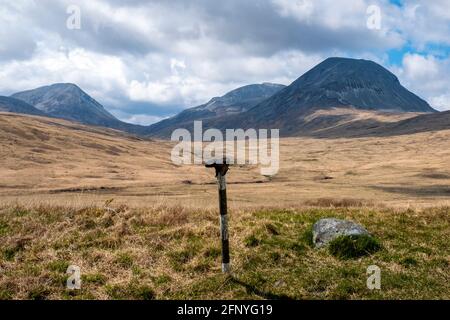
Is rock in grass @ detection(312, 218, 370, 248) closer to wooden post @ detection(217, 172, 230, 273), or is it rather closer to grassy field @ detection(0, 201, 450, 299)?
grassy field @ detection(0, 201, 450, 299)

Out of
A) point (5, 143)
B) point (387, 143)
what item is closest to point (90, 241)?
point (5, 143)

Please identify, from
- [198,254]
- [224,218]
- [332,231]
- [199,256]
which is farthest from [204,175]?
[224,218]

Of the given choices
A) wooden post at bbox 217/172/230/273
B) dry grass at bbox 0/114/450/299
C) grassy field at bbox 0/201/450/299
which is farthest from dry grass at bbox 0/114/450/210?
wooden post at bbox 217/172/230/273

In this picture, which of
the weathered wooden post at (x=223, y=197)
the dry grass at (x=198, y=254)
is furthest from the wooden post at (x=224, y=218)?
the dry grass at (x=198, y=254)

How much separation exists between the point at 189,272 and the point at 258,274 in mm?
2030

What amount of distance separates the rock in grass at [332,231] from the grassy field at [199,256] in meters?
0.40

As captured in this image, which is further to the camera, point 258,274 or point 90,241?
point 90,241

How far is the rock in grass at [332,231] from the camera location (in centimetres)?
1449

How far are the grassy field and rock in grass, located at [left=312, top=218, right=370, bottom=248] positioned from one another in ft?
1.30

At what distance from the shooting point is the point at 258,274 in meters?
12.4

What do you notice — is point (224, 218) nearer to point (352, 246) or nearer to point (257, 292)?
point (257, 292)

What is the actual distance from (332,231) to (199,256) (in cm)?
461

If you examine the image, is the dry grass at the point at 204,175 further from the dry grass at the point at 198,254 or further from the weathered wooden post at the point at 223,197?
the weathered wooden post at the point at 223,197
